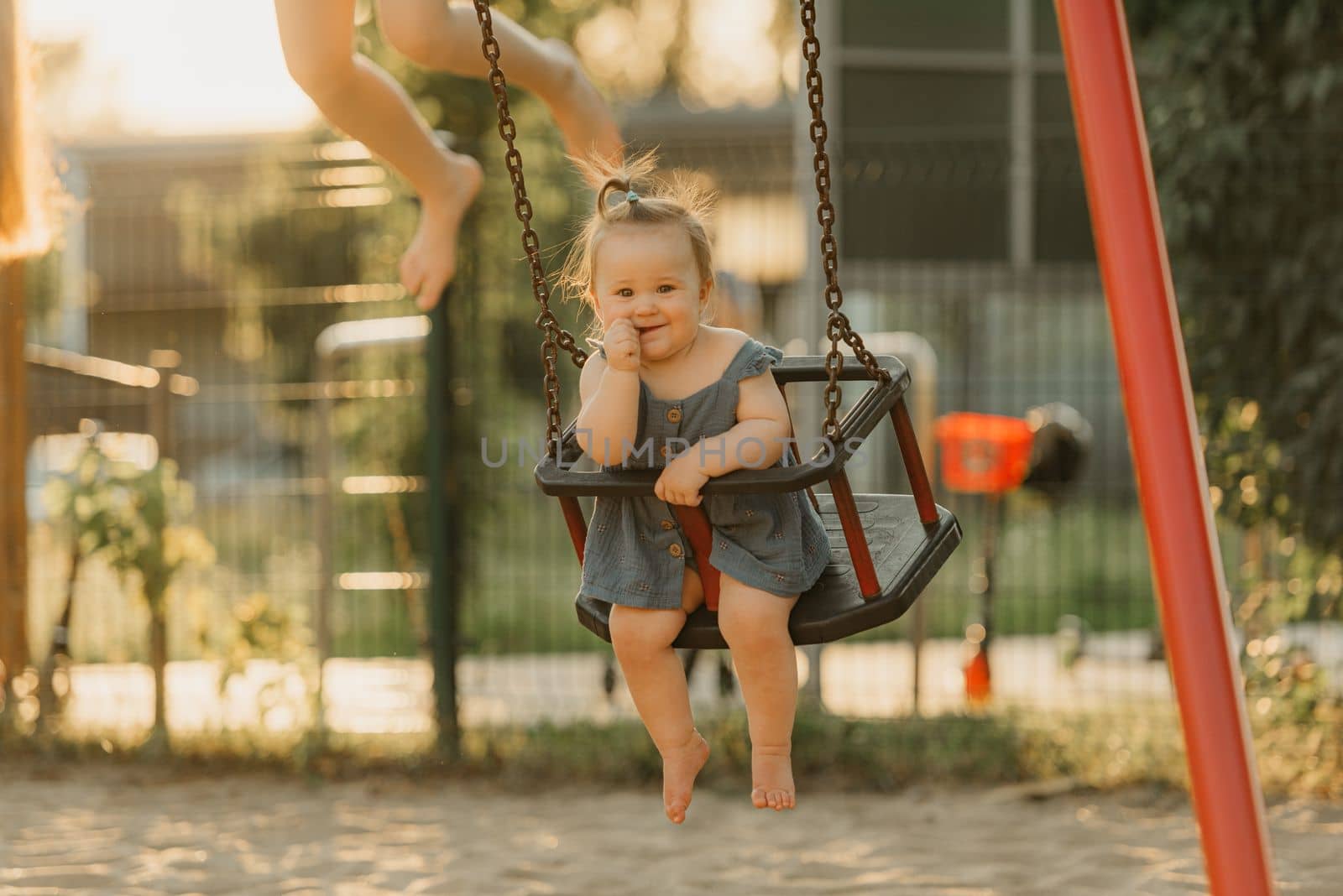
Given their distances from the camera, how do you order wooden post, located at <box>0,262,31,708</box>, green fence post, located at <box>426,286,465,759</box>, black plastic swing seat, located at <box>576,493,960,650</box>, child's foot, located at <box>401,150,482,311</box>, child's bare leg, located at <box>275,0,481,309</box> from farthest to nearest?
wooden post, located at <box>0,262,31,708</box> < green fence post, located at <box>426,286,465,759</box> < child's foot, located at <box>401,150,482,311</box> < child's bare leg, located at <box>275,0,481,309</box> < black plastic swing seat, located at <box>576,493,960,650</box>

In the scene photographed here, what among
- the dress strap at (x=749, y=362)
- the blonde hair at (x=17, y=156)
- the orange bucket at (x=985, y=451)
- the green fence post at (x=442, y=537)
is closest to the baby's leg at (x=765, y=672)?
the dress strap at (x=749, y=362)

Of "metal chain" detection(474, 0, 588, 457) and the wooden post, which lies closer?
"metal chain" detection(474, 0, 588, 457)

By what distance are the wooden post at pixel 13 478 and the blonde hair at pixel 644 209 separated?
162 inches

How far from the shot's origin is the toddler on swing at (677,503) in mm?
2328

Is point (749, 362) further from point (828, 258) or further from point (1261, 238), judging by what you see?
point (1261, 238)

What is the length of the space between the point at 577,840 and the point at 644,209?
9.36ft

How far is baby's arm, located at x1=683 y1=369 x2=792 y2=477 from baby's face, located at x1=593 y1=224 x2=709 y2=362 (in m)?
0.15

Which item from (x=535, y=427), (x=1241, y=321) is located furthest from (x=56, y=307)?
(x=1241, y=321)

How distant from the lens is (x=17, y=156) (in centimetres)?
408

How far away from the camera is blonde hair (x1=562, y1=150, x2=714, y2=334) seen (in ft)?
7.69

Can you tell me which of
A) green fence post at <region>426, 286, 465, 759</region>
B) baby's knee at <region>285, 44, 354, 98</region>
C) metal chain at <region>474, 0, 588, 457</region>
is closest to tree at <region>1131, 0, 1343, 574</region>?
green fence post at <region>426, 286, 465, 759</region>

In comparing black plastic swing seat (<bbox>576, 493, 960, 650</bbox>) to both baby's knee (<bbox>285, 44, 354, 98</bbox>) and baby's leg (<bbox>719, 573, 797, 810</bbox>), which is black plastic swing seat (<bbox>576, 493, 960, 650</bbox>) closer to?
baby's leg (<bbox>719, 573, 797, 810</bbox>)

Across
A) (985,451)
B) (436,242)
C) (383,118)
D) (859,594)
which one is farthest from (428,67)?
(985,451)

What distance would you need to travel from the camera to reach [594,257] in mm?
2359
